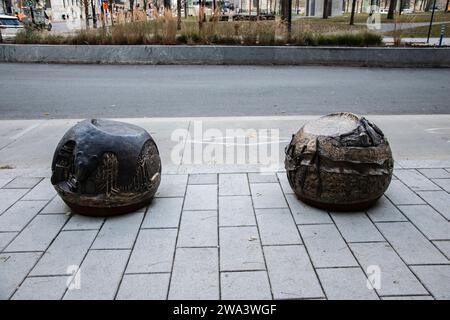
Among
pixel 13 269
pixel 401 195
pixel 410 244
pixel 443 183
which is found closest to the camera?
pixel 13 269

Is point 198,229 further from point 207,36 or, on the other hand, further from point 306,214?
point 207,36

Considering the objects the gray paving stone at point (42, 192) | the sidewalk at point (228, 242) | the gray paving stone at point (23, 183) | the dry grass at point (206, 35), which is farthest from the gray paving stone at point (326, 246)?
the dry grass at point (206, 35)

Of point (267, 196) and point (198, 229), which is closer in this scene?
point (198, 229)

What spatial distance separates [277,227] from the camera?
379cm

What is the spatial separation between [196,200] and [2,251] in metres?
1.92

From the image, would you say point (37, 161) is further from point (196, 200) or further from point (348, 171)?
point (348, 171)

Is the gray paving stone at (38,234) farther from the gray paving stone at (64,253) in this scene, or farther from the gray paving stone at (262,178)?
the gray paving stone at (262,178)

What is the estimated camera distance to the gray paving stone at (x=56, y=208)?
4117mm

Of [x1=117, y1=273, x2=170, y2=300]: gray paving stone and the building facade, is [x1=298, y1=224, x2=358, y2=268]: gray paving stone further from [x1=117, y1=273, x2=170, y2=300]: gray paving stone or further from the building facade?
the building facade

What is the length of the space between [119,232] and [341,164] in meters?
2.20

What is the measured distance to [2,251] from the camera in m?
3.42

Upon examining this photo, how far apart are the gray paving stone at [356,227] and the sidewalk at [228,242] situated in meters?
0.01

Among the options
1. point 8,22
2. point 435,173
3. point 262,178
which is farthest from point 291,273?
point 8,22

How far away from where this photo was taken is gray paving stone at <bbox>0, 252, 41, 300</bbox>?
2.92 meters
